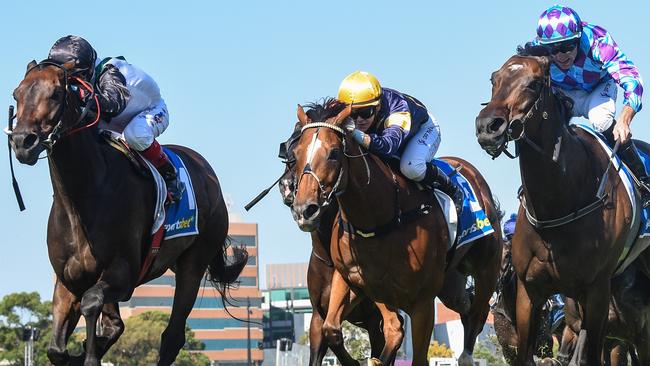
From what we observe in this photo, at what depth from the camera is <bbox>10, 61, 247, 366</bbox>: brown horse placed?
963cm

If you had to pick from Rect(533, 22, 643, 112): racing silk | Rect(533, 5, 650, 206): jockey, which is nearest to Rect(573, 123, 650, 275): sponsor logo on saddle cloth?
Rect(533, 5, 650, 206): jockey

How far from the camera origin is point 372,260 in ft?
33.6

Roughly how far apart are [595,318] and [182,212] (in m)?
4.00

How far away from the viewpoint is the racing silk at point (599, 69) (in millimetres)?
10531

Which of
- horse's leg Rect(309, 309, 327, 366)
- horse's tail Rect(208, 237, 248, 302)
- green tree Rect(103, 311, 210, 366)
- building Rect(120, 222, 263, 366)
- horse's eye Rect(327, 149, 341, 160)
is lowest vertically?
horse's leg Rect(309, 309, 327, 366)

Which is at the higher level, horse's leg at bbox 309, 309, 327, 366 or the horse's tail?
the horse's tail

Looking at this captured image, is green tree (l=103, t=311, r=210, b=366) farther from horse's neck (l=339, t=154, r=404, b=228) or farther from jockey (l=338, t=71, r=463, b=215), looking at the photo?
horse's neck (l=339, t=154, r=404, b=228)

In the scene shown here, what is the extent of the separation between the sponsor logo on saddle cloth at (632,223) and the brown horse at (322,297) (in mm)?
2432

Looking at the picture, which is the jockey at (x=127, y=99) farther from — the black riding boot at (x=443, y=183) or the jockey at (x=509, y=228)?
Result: the jockey at (x=509, y=228)

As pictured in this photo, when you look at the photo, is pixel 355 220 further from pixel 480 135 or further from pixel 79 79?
pixel 79 79

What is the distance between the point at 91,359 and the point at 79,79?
2232mm

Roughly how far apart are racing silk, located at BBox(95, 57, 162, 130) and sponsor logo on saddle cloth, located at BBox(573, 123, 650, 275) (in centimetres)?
388

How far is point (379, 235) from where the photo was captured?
403 inches

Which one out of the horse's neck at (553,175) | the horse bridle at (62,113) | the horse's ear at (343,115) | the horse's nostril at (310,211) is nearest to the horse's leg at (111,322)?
the horse bridle at (62,113)
